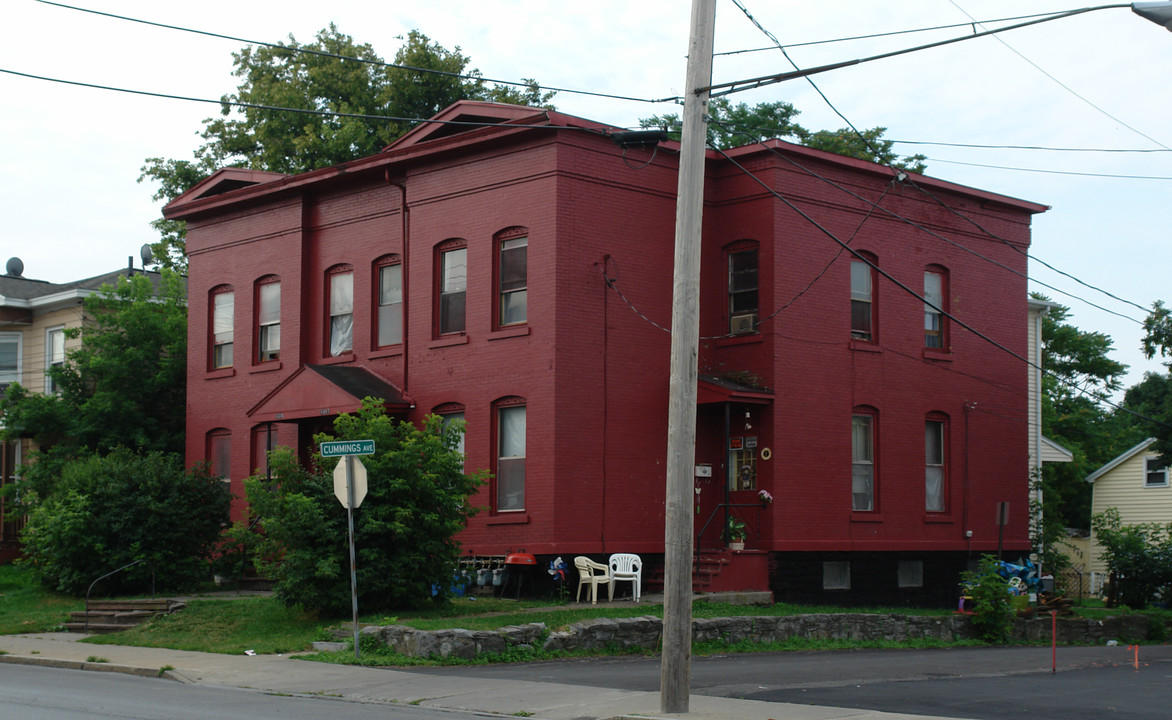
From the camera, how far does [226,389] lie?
29.2 metres

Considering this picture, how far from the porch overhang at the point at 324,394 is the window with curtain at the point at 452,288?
1711 mm

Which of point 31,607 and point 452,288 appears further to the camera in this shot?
point 452,288

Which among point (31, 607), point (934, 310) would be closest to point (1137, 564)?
point (934, 310)

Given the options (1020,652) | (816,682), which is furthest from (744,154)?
(816,682)

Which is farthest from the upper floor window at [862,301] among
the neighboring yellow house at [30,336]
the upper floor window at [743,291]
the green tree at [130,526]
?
the neighboring yellow house at [30,336]

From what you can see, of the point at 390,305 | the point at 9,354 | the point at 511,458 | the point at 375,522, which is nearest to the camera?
the point at 375,522

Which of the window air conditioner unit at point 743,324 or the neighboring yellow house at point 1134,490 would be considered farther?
the neighboring yellow house at point 1134,490

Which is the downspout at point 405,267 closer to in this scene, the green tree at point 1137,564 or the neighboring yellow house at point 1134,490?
the green tree at point 1137,564

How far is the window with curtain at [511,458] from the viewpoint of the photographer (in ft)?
76.0

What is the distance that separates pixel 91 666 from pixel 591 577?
8369mm

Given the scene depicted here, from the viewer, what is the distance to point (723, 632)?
1923cm

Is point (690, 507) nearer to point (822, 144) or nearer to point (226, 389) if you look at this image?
point (226, 389)

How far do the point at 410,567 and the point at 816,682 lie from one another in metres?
7.01

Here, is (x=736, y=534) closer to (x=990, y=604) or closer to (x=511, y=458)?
(x=511, y=458)
